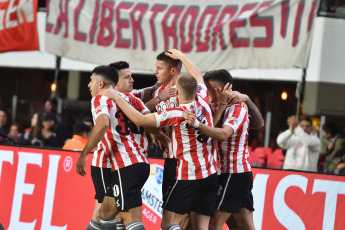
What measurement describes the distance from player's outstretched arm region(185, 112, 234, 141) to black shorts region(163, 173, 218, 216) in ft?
1.29

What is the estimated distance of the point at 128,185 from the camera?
6.40 m

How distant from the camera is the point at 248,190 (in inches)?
279

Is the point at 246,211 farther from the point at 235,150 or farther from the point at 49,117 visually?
the point at 49,117

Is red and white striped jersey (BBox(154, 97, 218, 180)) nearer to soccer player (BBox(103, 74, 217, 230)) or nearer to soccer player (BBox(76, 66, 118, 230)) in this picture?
soccer player (BBox(103, 74, 217, 230))

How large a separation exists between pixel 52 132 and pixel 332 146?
4895 millimetres

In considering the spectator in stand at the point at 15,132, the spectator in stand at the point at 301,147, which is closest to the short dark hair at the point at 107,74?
the spectator in stand at the point at 301,147

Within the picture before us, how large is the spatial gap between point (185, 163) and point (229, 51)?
21.8ft

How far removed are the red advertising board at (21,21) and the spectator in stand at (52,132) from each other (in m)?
2.92

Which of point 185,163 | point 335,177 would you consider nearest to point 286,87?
point 335,177

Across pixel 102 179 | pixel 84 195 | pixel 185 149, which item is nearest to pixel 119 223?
pixel 102 179

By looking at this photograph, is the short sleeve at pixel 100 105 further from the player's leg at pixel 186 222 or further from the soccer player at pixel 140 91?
the player's leg at pixel 186 222

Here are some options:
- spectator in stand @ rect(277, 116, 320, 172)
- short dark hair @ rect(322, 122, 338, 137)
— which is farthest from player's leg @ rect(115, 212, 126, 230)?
short dark hair @ rect(322, 122, 338, 137)

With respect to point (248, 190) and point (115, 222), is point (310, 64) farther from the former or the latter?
point (115, 222)

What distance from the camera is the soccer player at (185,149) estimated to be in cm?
621
